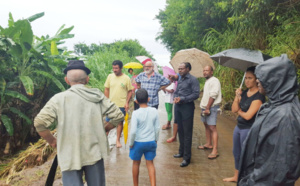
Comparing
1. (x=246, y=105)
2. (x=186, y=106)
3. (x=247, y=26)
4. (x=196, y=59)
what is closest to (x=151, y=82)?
(x=186, y=106)

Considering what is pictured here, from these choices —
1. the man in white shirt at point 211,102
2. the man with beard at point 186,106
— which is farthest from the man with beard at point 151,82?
the man in white shirt at point 211,102

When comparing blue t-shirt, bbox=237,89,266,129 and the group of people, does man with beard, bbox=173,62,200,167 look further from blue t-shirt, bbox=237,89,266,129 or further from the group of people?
blue t-shirt, bbox=237,89,266,129

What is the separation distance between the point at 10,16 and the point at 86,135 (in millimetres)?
7866

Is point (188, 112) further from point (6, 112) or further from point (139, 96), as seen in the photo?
point (6, 112)

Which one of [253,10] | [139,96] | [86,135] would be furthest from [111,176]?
[253,10]

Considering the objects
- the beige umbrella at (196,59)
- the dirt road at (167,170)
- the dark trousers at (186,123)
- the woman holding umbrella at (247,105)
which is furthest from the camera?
the beige umbrella at (196,59)

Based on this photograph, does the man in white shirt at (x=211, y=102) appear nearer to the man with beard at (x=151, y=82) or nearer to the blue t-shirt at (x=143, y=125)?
the man with beard at (x=151, y=82)

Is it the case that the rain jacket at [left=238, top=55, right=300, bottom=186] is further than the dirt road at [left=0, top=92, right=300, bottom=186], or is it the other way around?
the dirt road at [left=0, top=92, right=300, bottom=186]

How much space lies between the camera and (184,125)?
4.72 meters

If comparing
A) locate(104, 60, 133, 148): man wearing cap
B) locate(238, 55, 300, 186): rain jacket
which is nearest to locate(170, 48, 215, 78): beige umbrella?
locate(104, 60, 133, 148): man wearing cap

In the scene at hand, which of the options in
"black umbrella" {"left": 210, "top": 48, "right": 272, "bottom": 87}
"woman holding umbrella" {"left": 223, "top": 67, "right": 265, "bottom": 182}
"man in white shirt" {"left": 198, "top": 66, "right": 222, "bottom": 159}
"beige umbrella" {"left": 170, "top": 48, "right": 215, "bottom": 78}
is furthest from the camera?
"beige umbrella" {"left": 170, "top": 48, "right": 215, "bottom": 78}

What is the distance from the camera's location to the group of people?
1.69 m

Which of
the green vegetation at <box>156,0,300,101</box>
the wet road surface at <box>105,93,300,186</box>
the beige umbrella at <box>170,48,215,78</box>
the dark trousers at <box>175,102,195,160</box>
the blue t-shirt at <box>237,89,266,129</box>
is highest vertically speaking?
the green vegetation at <box>156,0,300,101</box>

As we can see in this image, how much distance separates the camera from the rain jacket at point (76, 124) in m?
2.49
